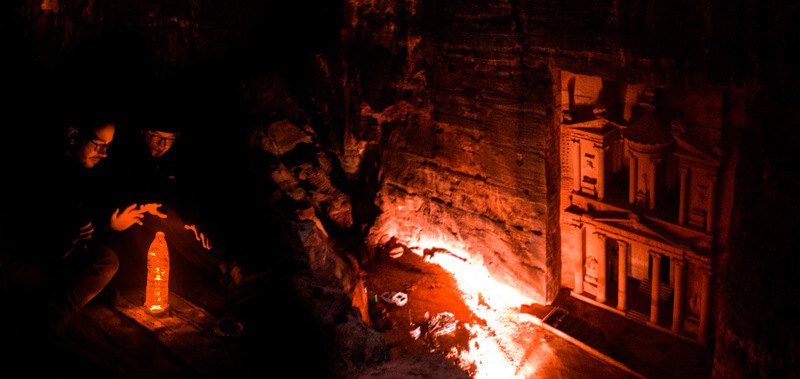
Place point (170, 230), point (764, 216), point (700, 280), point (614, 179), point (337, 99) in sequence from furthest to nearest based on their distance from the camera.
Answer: point (337, 99), point (614, 179), point (700, 280), point (170, 230), point (764, 216)

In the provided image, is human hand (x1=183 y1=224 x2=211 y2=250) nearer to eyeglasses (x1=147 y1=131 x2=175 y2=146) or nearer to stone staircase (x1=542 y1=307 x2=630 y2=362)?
eyeglasses (x1=147 y1=131 x2=175 y2=146)

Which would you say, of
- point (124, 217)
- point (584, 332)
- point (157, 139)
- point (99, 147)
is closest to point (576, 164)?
point (584, 332)

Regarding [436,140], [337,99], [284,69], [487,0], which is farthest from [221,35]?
[487,0]

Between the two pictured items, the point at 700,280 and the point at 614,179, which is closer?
the point at 700,280

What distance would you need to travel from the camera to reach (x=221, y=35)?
1002cm

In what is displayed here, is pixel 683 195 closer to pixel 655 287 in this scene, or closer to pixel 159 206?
pixel 655 287

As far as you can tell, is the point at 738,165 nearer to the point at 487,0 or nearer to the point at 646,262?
the point at 646,262

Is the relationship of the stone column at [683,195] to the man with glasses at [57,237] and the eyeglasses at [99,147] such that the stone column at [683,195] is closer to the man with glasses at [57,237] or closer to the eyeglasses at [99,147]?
the man with glasses at [57,237]

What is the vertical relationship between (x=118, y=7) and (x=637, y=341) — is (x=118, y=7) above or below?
above

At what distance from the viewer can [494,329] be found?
8609 millimetres

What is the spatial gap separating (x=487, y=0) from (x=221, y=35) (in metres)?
4.43

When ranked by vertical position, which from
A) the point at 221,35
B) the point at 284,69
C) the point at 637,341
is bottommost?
the point at 637,341

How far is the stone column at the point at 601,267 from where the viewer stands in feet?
27.6

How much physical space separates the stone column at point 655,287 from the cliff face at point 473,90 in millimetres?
668
